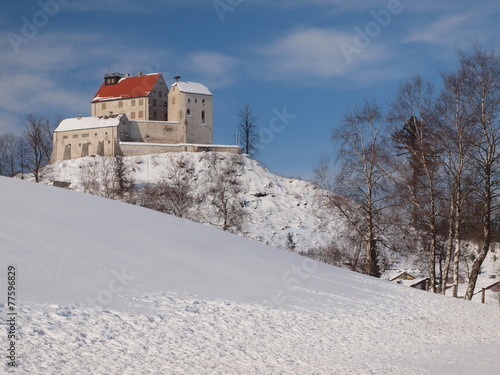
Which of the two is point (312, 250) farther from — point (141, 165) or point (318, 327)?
point (318, 327)

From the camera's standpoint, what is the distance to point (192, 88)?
95.9 m

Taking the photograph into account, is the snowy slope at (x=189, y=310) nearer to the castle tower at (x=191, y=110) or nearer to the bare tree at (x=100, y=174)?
the bare tree at (x=100, y=174)

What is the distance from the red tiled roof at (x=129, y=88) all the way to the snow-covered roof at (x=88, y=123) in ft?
23.6

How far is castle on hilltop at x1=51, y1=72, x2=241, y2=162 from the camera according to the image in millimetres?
87938

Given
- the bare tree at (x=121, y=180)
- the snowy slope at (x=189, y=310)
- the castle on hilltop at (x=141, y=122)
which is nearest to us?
the snowy slope at (x=189, y=310)

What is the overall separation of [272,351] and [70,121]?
297ft

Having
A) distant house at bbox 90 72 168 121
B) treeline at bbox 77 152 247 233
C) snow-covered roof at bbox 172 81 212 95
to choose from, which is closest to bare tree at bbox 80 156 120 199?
treeline at bbox 77 152 247 233

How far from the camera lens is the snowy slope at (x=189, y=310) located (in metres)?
8.22

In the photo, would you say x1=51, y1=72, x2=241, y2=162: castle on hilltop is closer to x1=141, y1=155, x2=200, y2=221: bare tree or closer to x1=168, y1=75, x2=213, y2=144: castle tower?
x1=168, y1=75, x2=213, y2=144: castle tower

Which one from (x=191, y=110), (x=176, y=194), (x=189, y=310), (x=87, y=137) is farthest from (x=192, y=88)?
(x=189, y=310)

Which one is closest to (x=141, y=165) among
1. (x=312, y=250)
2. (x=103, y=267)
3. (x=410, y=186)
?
(x=312, y=250)

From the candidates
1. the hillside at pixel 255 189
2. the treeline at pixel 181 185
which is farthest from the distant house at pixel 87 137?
the hillside at pixel 255 189

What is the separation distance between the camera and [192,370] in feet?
25.9

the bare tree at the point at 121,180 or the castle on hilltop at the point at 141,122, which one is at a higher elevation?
the castle on hilltop at the point at 141,122
